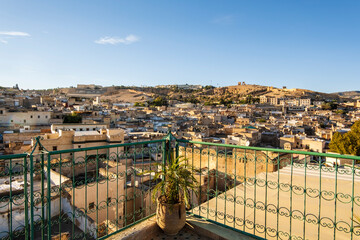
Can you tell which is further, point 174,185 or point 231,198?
point 231,198

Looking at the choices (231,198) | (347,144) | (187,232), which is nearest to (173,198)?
(187,232)

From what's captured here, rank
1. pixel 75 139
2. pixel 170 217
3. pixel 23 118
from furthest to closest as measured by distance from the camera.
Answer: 1. pixel 23 118
2. pixel 75 139
3. pixel 170 217

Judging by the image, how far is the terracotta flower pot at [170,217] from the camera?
3232 mm

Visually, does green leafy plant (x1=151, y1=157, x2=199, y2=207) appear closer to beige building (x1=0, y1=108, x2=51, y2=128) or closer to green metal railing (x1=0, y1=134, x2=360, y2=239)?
green metal railing (x1=0, y1=134, x2=360, y2=239)

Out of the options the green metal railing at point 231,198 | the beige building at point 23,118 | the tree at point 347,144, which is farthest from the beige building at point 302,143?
the beige building at point 23,118

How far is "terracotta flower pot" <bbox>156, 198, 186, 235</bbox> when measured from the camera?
3232mm

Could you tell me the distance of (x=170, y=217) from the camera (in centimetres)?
323

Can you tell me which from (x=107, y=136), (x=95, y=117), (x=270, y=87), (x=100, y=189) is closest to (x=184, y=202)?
(x=100, y=189)

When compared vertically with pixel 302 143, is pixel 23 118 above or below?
above

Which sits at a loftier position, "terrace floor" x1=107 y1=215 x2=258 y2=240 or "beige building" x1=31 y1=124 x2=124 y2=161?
"terrace floor" x1=107 y1=215 x2=258 y2=240

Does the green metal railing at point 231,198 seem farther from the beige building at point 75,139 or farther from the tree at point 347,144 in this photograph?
the tree at point 347,144

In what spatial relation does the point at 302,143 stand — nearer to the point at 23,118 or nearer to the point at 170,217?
the point at 170,217

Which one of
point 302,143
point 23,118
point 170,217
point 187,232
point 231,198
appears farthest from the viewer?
point 23,118

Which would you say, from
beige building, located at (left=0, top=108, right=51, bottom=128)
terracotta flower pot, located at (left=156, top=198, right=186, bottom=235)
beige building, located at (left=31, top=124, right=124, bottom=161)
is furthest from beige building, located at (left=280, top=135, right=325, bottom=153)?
beige building, located at (left=0, top=108, right=51, bottom=128)
